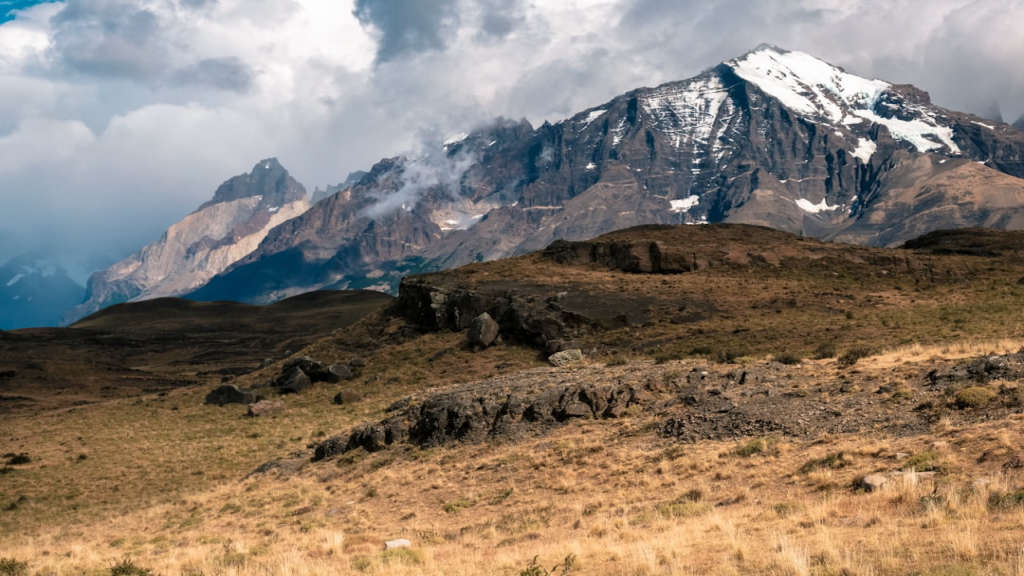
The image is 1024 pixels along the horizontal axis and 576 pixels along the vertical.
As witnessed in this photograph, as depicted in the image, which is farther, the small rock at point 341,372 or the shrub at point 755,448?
the small rock at point 341,372

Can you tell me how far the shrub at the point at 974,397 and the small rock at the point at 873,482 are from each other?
5887mm

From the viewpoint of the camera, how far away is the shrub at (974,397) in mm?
19641

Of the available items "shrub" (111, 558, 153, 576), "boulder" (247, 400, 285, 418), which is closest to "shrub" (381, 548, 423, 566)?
"shrub" (111, 558, 153, 576)

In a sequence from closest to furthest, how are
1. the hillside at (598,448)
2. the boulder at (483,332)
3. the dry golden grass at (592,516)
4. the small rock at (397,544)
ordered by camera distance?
1. the dry golden grass at (592,516)
2. the hillside at (598,448)
3. the small rock at (397,544)
4. the boulder at (483,332)

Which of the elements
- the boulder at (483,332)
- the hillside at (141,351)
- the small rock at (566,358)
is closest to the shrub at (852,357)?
the small rock at (566,358)

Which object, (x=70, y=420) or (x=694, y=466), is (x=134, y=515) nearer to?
(x=694, y=466)

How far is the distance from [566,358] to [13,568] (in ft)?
109

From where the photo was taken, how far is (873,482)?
15.5m

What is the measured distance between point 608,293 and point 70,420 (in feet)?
145

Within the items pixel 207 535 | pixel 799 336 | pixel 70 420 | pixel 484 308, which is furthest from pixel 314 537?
pixel 70 420

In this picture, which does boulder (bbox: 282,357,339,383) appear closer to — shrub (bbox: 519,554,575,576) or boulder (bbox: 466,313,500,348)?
boulder (bbox: 466,313,500,348)

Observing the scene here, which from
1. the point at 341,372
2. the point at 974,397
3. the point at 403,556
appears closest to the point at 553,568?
the point at 403,556

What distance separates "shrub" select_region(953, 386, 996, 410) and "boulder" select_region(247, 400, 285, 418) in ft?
135

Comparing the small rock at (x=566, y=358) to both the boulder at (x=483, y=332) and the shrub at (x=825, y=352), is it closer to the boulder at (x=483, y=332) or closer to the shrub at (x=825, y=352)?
the boulder at (x=483, y=332)
